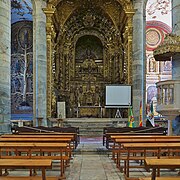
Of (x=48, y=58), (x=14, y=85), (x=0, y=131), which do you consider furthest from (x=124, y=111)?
(x=0, y=131)

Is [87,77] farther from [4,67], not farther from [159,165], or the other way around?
[159,165]

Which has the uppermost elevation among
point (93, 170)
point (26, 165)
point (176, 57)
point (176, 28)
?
point (176, 28)

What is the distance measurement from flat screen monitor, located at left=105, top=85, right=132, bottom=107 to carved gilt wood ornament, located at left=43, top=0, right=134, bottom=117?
2673 mm

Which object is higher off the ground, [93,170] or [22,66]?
[22,66]

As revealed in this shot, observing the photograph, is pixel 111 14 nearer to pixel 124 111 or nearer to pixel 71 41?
pixel 71 41

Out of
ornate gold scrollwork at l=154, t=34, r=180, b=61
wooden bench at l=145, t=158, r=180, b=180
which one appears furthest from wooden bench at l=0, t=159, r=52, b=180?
ornate gold scrollwork at l=154, t=34, r=180, b=61

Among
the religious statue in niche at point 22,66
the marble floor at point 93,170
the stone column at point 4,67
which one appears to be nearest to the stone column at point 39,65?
the religious statue in niche at point 22,66

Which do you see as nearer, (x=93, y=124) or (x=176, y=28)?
(x=176, y=28)

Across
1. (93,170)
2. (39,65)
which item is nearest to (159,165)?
(93,170)

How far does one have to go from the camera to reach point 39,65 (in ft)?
54.6

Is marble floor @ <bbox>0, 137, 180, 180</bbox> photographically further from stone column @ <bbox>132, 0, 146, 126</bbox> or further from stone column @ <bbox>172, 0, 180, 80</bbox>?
stone column @ <bbox>132, 0, 146, 126</bbox>

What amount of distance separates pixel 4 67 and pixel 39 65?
22.3 feet

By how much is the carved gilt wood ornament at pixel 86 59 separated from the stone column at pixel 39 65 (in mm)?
3695

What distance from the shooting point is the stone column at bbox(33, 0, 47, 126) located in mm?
16578
